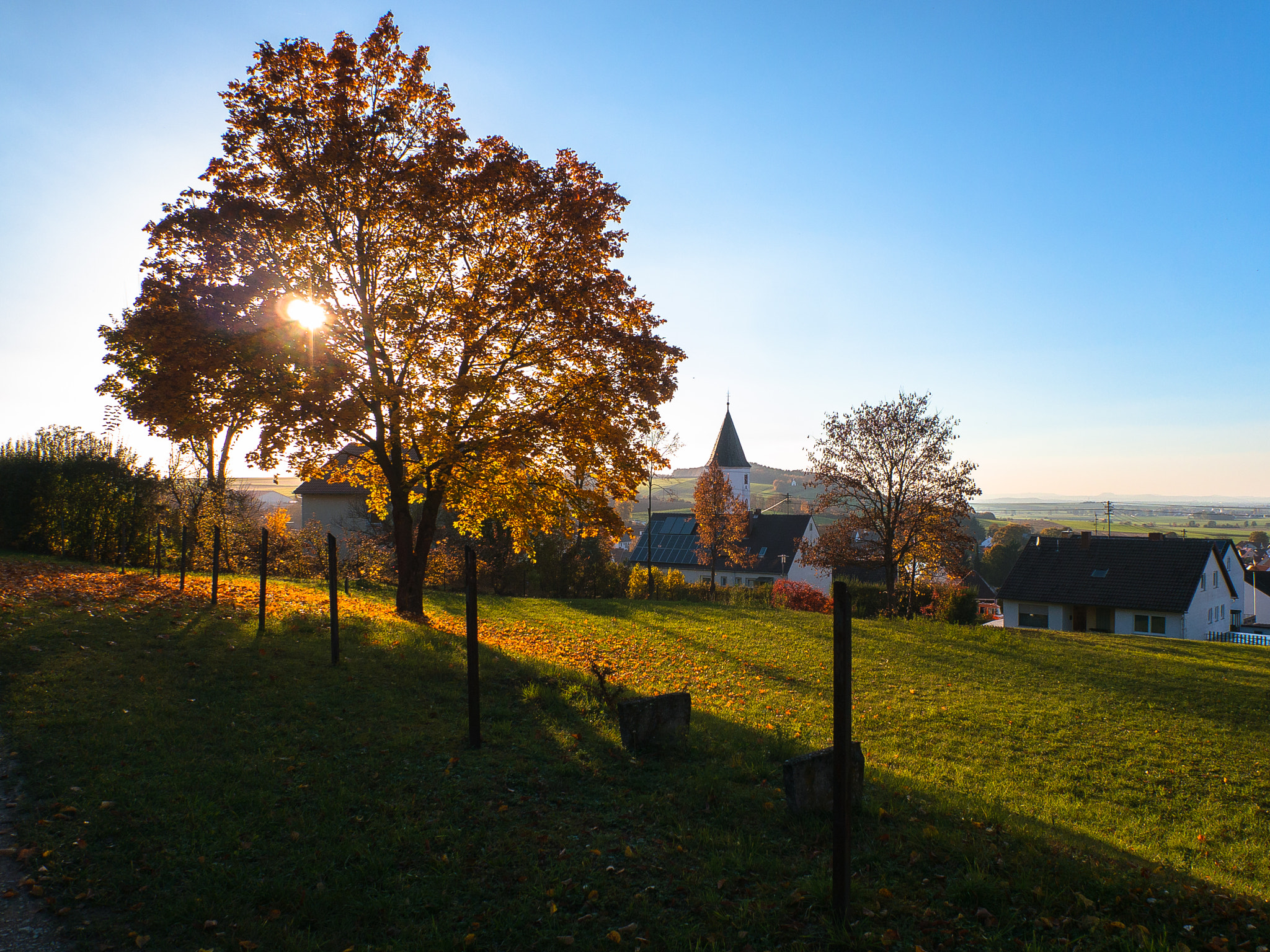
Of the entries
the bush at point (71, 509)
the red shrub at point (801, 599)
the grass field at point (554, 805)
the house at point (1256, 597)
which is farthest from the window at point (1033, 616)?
the bush at point (71, 509)

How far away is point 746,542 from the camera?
2489 inches

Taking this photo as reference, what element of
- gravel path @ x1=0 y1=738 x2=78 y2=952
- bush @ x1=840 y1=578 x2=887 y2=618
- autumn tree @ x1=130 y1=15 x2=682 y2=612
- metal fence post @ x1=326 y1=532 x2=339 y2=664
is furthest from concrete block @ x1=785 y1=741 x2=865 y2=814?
bush @ x1=840 y1=578 x2=887 y2=618

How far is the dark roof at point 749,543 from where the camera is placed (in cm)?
6197

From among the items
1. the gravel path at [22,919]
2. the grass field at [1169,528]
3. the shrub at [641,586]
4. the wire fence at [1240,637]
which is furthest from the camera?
the grass field at [1169,528]

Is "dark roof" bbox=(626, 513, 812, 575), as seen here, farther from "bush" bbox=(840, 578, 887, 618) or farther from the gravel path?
the gravel path

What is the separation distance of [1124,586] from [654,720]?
4486 centimetres

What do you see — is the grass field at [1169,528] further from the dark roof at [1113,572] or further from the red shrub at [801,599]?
the red shrub at [801,599]

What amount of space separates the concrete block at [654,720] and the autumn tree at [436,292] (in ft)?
27.1

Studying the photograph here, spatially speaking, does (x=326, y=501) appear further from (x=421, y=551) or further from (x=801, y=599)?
(x=421, y=551)

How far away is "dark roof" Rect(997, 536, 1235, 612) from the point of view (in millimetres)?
39500

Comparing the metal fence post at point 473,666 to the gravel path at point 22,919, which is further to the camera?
the metal fence post at point 473,666

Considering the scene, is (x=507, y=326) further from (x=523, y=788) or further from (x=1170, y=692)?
(x=1170, y=692)

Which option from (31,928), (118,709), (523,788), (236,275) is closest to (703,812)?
(523,788)

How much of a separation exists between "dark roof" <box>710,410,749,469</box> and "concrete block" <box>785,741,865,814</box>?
63958 mm
